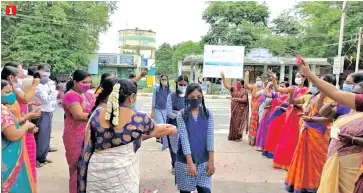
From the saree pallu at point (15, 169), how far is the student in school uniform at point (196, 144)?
55.1 inches

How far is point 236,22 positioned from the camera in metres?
35.3

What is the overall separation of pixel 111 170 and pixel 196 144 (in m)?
1.02

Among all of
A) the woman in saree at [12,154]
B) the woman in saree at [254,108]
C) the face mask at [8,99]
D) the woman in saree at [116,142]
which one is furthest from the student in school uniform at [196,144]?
the woman in saree at [254,108]

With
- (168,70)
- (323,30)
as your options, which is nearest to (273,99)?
(323,30)

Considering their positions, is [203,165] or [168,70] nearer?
→ [203,165]

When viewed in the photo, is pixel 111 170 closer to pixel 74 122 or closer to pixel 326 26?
pixel 74 122

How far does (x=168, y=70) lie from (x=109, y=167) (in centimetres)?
5142

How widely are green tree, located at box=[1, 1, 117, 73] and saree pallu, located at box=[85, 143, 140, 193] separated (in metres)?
21.8

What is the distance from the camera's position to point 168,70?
5375 cm

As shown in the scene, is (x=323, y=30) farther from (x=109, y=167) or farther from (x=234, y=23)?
(x=109, y=167)

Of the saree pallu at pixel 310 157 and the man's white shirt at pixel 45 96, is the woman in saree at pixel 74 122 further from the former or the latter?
the saree pallu at pixel 310 157

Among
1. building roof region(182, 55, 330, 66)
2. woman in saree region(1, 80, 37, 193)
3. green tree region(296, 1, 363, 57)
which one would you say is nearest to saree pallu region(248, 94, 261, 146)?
woman in saree region(1, 80, 37, 193)

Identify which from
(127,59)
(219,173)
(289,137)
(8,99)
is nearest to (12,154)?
(8,99)

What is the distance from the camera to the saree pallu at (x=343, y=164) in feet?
9.76
